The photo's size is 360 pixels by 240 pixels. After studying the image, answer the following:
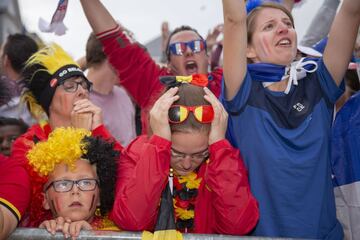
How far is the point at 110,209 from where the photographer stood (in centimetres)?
272

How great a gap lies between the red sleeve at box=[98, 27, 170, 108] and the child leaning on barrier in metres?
1.23

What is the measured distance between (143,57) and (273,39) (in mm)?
1449

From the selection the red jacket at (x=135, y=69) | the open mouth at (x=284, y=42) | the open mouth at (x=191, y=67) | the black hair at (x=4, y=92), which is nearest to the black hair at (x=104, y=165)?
the black hair at (x=4, y=92)

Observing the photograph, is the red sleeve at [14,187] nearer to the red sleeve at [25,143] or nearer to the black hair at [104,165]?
the red sleeve at [25,143]

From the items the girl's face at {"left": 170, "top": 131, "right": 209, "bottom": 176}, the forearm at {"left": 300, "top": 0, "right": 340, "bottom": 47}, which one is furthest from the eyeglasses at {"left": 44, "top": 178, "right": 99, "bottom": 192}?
the forearm at {"left": 300, "top": 0, "right": 340, "bottom": 47}

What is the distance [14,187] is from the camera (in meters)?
2.41

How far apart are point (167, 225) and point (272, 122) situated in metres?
0.71

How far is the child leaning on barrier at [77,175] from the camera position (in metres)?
2.53

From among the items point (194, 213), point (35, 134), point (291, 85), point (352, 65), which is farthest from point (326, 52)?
point (35, 134)

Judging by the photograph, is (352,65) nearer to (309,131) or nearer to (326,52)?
(326,52)

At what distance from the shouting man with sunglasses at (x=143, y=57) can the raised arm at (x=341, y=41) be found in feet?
3.38

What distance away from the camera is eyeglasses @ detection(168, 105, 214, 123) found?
246cm

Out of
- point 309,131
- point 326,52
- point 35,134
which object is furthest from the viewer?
point 35,134

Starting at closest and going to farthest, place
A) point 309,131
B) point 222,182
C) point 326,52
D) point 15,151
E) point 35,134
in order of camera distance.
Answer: point 222,182 < point 309,131 < point 326,52 < point 15,151 < point 35,134
